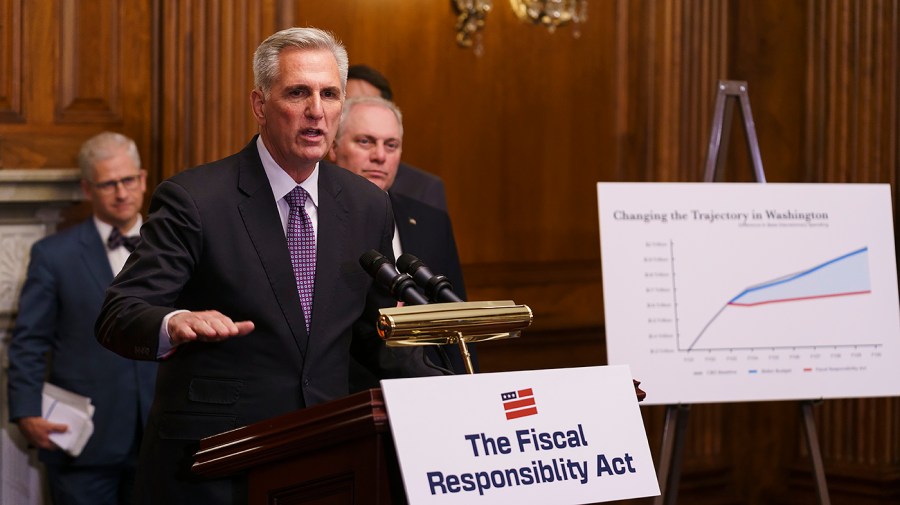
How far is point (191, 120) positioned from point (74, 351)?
3.09ft

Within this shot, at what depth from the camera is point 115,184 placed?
163 inches

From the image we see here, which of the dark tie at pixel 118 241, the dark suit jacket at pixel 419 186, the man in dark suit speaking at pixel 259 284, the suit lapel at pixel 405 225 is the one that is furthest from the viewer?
the dark suit jacket at pixel 419 186

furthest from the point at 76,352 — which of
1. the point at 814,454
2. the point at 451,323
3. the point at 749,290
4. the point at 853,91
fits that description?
the point at 853,91

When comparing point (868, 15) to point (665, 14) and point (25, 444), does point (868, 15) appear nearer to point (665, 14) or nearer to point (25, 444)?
point (665, 14)

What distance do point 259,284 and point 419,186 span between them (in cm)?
217

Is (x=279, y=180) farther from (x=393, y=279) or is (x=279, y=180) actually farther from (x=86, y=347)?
(x=86, y=347)

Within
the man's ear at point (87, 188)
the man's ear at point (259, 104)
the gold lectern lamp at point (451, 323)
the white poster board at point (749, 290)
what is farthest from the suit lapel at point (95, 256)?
the gold lectern lamp at point (451, 323)

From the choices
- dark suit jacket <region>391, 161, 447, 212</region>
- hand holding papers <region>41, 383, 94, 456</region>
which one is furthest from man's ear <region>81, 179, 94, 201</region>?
dark suit jacket <region>391, 161, 447, 212</region>

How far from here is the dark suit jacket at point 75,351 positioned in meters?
4.11

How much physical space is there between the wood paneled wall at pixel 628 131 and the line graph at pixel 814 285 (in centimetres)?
124

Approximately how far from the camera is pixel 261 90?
8.04ft

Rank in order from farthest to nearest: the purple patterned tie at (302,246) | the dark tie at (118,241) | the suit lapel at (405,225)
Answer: the dark tie at (118,241) < the suit lapel at (405,225) < the purple patterned tie at (302,246)

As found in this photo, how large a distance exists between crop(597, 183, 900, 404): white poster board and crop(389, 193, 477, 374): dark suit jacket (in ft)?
1.74

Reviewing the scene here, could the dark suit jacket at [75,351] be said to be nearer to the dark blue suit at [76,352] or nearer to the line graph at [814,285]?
the dark blue suit at [76,352]
